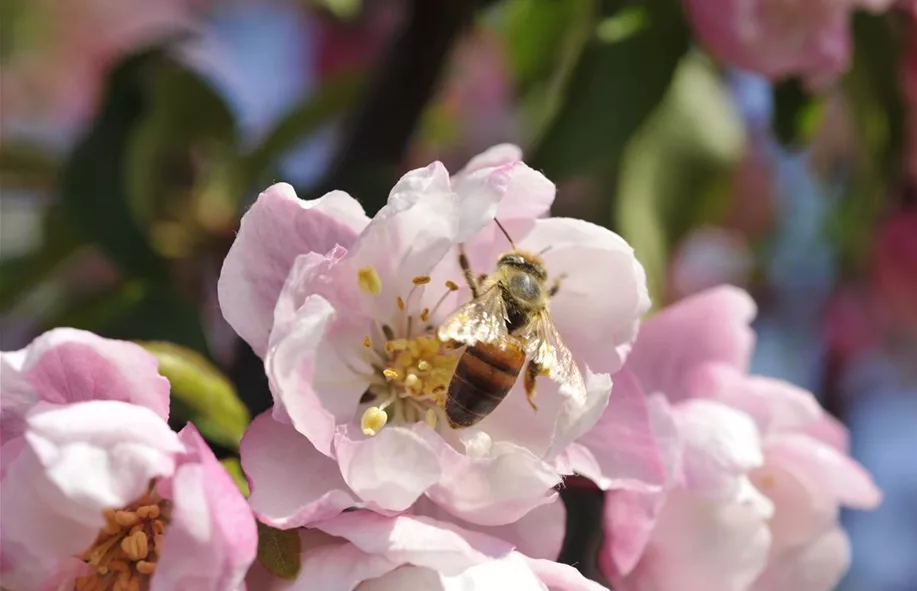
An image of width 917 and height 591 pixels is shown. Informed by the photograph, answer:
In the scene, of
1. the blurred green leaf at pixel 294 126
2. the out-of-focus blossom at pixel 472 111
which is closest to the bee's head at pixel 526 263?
the blurred green leaf at pixel 294 126

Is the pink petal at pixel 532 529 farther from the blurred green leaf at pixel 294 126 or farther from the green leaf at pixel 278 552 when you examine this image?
the blurred green leaf at pixel 294 126

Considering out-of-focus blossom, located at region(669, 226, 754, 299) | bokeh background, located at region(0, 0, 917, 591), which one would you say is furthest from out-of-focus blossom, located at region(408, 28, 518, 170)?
out-of-focus blossom, located at region(669, 226, 754, 299)

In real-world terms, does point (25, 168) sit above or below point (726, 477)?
below

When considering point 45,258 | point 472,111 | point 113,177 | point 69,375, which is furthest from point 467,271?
point 472,111

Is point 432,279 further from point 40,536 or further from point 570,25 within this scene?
point 570,25

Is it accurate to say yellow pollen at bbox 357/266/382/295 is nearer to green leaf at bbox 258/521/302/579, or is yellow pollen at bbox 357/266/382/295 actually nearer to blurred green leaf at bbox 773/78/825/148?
green leaf at bbox 258/521/302/579

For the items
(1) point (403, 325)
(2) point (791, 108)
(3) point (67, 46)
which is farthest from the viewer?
(3) point (67, 46)

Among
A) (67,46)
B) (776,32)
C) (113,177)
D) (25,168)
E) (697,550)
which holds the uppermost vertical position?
(776,32)

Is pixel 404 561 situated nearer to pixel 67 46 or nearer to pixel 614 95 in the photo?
pixel 614 95
